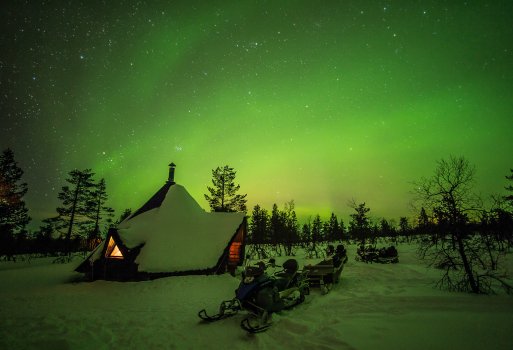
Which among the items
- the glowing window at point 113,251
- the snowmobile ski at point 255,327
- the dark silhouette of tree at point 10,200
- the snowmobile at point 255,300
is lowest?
the snowmobile ski at point 255,327

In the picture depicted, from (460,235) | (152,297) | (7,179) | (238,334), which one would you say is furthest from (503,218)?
(7,179)

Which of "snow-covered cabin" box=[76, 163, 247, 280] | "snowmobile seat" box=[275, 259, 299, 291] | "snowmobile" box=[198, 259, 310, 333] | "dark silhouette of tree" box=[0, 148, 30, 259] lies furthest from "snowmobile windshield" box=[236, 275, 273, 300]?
"dark silhouette of tree" box=[0, 148, 30, 259]

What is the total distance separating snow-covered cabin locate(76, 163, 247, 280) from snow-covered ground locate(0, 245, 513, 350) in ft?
10.2

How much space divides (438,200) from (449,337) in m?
5.92

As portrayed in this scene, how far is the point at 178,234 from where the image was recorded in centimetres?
1583

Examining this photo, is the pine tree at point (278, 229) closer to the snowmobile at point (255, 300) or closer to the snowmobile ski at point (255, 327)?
the snowmobile at point (255, 300)

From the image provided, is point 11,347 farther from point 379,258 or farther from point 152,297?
point 379,258

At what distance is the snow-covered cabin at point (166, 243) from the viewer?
45.7 feet

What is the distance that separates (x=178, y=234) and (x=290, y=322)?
10.7 m

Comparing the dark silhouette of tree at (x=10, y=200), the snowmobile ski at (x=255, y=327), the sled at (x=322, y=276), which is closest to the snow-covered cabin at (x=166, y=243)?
the sled at (x=322, y=276)

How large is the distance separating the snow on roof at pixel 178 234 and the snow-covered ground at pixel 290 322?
340cm

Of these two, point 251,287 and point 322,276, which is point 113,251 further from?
point 322,276

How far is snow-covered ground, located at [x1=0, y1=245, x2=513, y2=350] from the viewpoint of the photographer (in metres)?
5.13

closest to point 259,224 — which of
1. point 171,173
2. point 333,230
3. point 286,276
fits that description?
point 333,230
